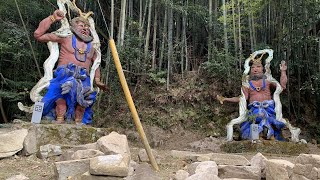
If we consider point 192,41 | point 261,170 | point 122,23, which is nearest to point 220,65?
point 192,41

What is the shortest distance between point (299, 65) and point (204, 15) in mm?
2814

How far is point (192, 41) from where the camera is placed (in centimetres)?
1018

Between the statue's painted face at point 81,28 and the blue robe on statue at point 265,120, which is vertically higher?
the statue's painted face at point 81,28

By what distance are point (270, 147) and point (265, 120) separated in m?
0.72

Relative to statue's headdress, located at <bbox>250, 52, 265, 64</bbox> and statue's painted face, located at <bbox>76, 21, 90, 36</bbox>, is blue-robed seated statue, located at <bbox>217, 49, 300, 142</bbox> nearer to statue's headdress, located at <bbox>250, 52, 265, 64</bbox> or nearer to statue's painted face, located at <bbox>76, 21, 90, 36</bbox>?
statue's headdress, located at <bbox>250, 52, 265, 64</bbox>

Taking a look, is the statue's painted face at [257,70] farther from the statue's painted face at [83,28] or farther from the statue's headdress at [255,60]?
the statue's painted face at [83,28]

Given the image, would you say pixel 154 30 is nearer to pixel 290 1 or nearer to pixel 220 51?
pixel 220 51

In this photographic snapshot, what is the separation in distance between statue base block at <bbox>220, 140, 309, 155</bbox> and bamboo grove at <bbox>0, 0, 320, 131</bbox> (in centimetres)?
219

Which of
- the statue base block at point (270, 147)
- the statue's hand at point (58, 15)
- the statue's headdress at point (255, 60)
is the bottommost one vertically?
the statue base block at point (270, 147)

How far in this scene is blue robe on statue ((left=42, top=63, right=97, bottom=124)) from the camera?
551cm

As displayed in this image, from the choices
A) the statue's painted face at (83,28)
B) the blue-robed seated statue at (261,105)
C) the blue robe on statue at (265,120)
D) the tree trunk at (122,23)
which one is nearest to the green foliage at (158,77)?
the tree trunk at (122,23)

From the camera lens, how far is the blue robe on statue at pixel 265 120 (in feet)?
22.5

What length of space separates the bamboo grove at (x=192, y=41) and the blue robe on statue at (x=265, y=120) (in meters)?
1.65

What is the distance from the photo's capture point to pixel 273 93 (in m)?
7.56
